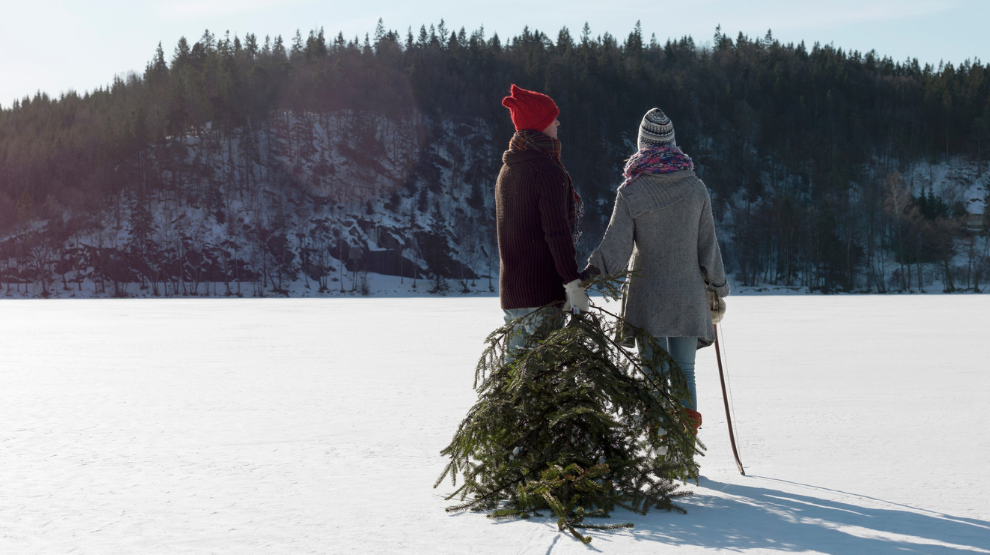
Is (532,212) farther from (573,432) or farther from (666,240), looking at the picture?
(573,432)

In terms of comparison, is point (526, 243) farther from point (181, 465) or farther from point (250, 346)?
point (250, 346)

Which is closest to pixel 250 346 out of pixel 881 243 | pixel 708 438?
pixel 708 438

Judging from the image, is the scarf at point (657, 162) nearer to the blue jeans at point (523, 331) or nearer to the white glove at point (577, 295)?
the white glove at point (577, 295)

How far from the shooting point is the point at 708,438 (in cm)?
561

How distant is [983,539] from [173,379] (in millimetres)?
8105

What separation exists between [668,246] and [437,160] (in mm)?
81236

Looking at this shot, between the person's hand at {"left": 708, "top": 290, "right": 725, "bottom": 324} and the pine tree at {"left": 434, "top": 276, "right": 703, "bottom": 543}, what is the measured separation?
75cm

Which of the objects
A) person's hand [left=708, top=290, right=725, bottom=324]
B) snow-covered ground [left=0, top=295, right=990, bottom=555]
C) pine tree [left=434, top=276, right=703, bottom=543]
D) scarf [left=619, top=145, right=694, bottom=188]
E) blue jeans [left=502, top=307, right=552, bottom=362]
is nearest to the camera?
snow-covered ground [left=0, top=295, right=990, bottom=555]

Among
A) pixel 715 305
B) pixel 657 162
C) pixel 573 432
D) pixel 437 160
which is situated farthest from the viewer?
pixel 437 160

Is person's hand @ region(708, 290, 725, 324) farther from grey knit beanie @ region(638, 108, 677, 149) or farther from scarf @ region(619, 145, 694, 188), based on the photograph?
grey knit beanie @ region(638, 108, 677, 149)

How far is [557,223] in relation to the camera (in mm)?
3922

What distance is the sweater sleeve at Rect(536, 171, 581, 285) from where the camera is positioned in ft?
12.5

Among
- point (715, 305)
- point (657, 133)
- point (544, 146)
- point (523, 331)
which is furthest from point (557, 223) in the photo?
point (715, 305)

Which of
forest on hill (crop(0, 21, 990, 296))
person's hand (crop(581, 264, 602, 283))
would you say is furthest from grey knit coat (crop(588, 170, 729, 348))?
forest on hill (crop(0, 21, 990, 296))
